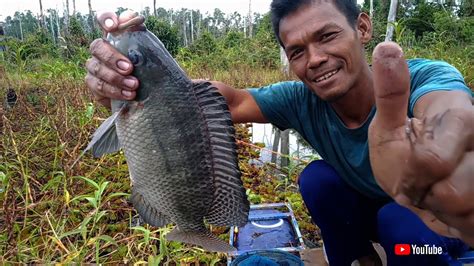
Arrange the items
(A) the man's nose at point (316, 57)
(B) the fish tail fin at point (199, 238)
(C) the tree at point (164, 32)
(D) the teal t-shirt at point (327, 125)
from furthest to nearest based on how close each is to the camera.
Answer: (C) the tree at point (164, 32) → (D) the teal t-shirt at point (327, 125) → (A) the man's nose at point (316, 57) → (B) the fish tail fin at point (199, 238)

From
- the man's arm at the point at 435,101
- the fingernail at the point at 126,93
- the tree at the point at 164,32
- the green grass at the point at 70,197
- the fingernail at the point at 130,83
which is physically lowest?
the green grass at the point at 70,197

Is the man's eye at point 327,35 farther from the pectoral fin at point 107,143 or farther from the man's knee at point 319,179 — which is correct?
the pectoral fin at point 107,143

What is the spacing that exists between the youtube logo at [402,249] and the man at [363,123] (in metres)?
0.03

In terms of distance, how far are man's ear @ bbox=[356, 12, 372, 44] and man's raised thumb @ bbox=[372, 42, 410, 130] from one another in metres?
1.39

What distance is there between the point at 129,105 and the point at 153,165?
0.21 m

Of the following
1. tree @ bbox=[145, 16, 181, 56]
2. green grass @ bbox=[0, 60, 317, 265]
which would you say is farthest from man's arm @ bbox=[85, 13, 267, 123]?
tree @ bbox=[145, 16, 181, 56]

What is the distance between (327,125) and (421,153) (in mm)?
1495

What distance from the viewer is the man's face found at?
1.76 meters

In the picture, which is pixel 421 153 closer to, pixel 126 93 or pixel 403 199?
pixel 403 199

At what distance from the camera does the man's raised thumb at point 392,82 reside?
25.8 inches

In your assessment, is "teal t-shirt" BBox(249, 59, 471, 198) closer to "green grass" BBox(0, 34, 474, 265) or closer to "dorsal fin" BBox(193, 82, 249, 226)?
"dorsal fin" BBox(193, 82, 249, 226)

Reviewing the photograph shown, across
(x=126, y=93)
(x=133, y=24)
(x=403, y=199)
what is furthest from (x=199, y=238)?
(x=403, y=199)

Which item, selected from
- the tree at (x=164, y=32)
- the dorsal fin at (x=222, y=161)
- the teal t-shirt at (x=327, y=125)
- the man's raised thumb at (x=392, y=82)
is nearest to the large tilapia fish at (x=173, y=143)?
the dorsal fin at (x=222, y=161)

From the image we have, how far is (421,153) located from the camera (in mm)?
601
